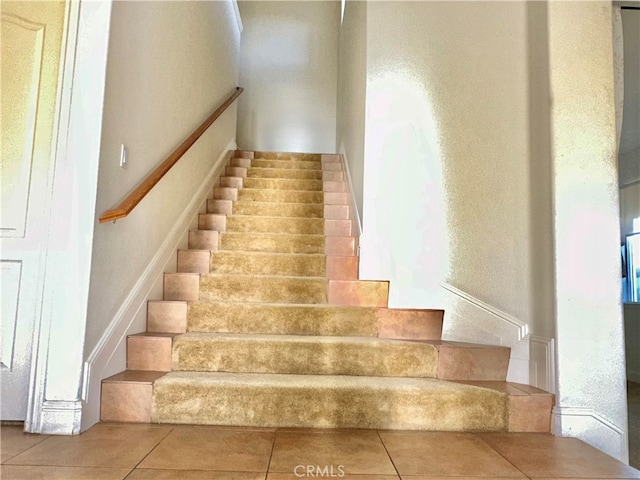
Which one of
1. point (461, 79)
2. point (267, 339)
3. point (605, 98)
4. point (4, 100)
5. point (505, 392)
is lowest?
point (505, 392)

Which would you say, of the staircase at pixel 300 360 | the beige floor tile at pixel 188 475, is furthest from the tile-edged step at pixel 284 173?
the beige floor tile at pixel 188 475

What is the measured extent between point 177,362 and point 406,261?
1460 mm

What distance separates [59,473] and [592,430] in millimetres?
1985

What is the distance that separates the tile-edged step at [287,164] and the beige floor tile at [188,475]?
3.74m

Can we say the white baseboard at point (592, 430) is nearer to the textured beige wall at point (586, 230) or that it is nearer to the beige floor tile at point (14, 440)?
the textured beige wall at point (586, 230)

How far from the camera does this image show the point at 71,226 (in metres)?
1.75

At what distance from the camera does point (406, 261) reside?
9.15 feet

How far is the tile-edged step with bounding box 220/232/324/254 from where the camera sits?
3205 millimetres

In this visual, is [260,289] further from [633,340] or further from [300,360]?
[633,340]

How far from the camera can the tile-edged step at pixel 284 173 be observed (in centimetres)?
450

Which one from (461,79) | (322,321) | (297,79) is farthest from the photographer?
(297,79)

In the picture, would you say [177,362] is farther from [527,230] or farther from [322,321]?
[527,230]

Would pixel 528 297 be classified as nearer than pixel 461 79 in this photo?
Yes

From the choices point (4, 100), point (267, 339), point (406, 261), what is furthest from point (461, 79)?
point (4, 100)
